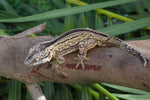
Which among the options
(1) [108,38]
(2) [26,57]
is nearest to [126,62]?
(1) [108,38]

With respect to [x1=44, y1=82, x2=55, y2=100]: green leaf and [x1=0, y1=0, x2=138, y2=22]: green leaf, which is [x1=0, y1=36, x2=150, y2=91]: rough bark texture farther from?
[x1=0, y1=0, x2=138, y2=22]: green leaf

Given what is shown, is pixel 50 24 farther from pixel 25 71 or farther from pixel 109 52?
pixel 109 52

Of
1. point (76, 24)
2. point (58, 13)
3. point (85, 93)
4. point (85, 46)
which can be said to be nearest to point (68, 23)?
point (58, 13)

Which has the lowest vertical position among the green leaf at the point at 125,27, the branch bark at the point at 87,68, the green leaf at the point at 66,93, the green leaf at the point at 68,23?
the green leaf at the point at 66,93

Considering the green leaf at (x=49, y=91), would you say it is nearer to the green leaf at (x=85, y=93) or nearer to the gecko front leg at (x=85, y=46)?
the green leaf at (x=85, y=93)

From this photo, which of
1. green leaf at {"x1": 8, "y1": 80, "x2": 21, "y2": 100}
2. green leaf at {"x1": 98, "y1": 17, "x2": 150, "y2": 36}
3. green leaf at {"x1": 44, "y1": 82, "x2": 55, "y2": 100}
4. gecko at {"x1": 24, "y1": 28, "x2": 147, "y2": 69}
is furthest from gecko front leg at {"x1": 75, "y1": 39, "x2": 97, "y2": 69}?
green leaf at {"x1": 8, "y1": 80, "x2": 21, "y2": 100}

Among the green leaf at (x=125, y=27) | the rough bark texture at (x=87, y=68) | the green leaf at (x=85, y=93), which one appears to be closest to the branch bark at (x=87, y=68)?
the rough bark texture at (x=87, y=68)
